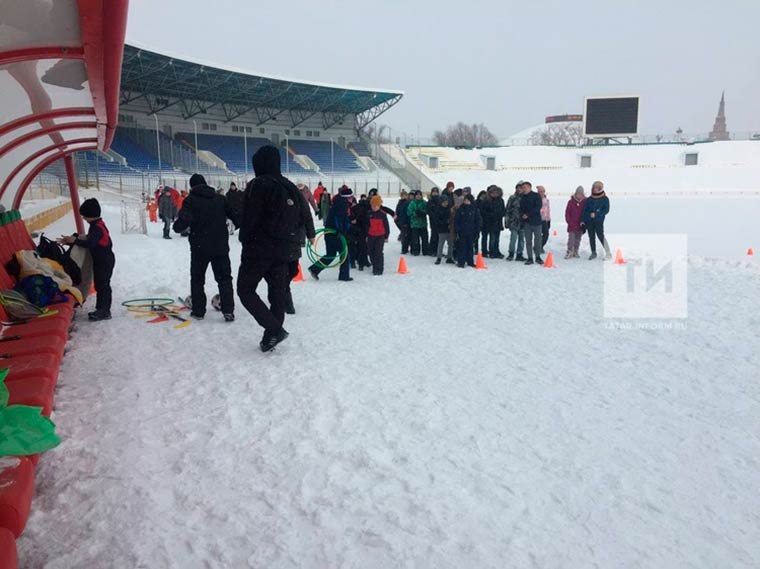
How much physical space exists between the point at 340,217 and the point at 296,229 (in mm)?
4673

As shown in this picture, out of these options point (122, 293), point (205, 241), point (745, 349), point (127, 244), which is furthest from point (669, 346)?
point (127, 244)

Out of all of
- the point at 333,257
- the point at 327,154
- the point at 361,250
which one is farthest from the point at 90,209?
the point at 327,154

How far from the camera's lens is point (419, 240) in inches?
495

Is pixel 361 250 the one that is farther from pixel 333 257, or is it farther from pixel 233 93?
pixel 233 93

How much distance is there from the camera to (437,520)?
A: 2.65 m

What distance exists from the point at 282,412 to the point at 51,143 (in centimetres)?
620

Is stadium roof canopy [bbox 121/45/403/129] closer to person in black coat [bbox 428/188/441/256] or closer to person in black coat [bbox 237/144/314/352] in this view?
person in black coat [bbox 428/188/441/256]

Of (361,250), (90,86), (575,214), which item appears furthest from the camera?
(575,214)

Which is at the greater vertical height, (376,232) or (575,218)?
(575,218)

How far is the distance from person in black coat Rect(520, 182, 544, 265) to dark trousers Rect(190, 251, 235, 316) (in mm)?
6651

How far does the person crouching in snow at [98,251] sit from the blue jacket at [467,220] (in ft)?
20.7

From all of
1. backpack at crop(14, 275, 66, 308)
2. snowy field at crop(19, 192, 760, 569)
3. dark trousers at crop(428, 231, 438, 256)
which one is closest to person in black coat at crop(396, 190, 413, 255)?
dark trousers at crop(428, 231, 438, 256)

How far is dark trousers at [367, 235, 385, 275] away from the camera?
32.7ft

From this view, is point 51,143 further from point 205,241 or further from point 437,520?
point 437,520
